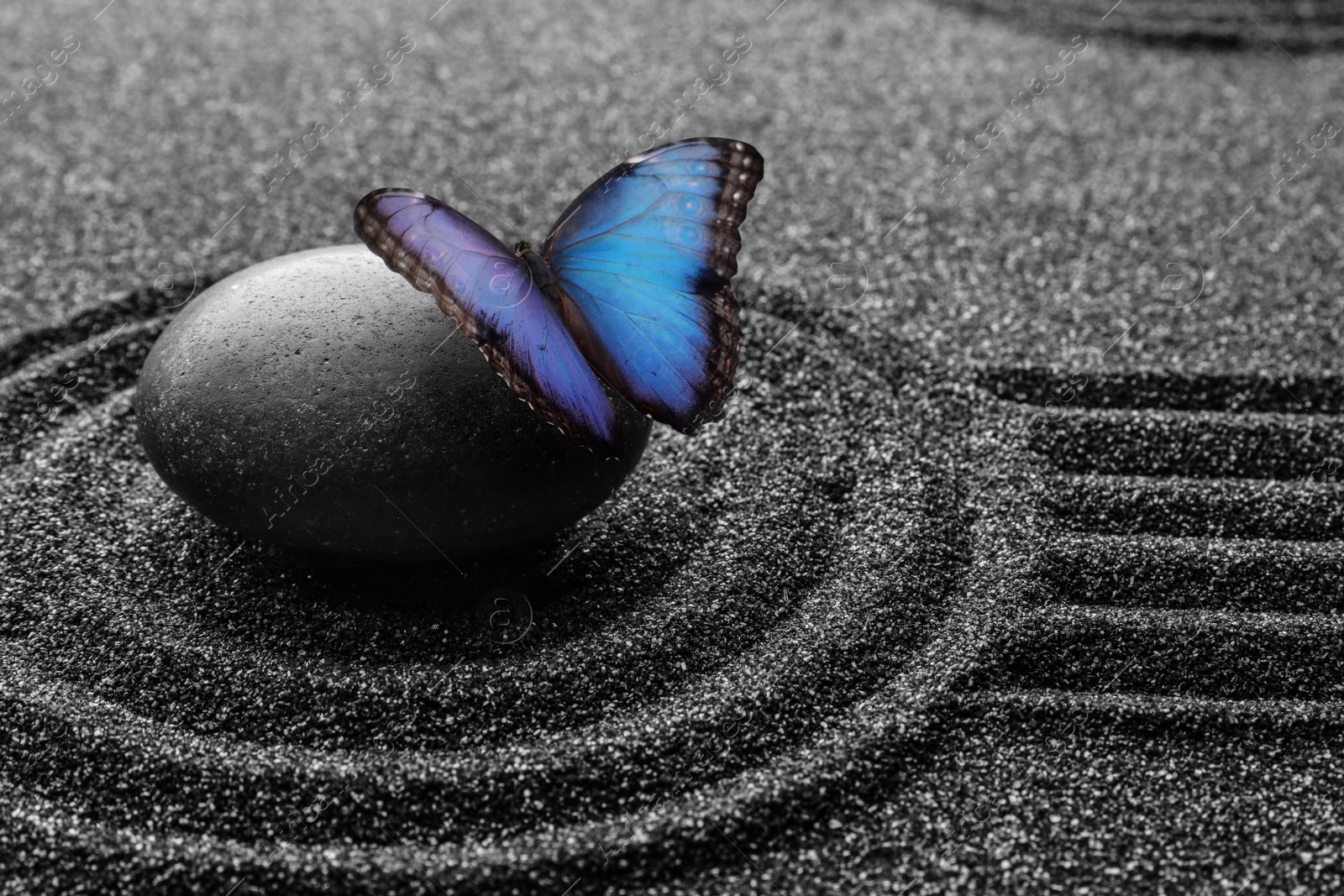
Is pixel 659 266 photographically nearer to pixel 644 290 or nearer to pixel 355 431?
pixel 644 290

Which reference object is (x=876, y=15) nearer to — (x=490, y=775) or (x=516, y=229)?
(x=516, y=229)

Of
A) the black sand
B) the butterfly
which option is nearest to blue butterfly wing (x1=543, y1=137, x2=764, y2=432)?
the butterfly

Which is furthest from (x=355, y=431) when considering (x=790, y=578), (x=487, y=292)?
(x=790, y=578)

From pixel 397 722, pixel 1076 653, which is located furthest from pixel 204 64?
pixel 1076 653

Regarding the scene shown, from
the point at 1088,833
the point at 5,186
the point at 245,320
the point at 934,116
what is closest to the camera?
the point at 1088,833

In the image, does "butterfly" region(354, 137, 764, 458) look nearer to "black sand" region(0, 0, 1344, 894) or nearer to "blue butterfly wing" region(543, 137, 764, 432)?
"blue butterfly wing" region(543, 137, 764, 432)

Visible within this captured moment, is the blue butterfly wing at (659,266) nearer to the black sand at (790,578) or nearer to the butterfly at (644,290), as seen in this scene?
the butterfly at (644,290)
